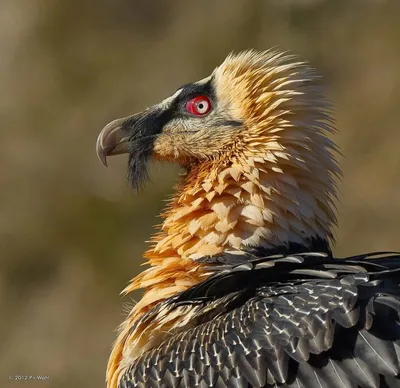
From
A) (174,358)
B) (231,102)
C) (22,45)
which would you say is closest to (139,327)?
(174,358)

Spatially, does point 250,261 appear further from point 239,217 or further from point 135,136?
point 135,136

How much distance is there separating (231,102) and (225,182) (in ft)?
2.19

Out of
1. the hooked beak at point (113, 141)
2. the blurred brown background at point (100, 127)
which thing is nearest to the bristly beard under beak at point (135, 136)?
the hooked beak at point (113, 141)

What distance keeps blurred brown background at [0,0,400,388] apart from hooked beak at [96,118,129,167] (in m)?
6.84

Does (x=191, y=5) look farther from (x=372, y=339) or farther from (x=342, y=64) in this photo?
(x=372, y=339)

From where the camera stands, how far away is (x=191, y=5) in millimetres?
16703

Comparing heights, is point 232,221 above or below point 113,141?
below

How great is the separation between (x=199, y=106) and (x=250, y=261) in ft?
4.93

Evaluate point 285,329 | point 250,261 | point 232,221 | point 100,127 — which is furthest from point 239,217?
point 100,127

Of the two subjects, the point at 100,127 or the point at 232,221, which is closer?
the point at 232,221

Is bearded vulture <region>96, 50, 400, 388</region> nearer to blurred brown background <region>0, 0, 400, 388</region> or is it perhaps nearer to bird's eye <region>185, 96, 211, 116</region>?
bird's eye <region>185, 96, 211, 116</region>

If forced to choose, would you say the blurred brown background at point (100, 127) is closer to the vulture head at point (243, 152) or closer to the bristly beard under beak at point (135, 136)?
the bristly beard under beak at point (135, 136)

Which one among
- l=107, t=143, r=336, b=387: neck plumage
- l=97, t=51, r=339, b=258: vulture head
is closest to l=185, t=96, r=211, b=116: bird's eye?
l=97, t=51, r=339, b=258: vulture head

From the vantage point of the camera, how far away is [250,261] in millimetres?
4969
